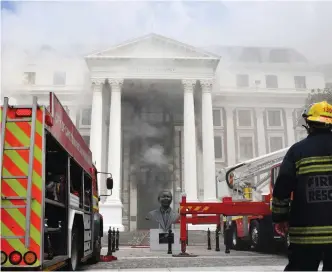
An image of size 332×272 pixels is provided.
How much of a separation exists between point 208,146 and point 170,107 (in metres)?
6.62

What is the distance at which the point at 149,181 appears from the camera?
31.9 m

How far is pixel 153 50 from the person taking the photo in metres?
28.7

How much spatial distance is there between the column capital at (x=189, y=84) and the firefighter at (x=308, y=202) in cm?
2602

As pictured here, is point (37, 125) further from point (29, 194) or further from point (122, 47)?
point (122, 47)

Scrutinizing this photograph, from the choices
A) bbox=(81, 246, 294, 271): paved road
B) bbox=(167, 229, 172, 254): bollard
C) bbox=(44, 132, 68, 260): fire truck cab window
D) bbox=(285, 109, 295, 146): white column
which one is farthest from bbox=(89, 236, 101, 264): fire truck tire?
bbox=(285, 109, 295, 146): white column

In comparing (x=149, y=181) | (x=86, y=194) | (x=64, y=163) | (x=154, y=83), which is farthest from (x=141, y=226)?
(x=64, y=163)

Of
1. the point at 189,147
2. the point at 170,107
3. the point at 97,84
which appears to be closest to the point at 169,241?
the point at 189,147

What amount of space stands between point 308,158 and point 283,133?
34176 millimetres

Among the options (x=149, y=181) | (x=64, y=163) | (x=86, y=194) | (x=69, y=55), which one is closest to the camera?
(x=64, y=163)

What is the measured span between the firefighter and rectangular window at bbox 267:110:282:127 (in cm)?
3387

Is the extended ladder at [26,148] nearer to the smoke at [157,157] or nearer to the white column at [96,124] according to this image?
the white column at [96,124]

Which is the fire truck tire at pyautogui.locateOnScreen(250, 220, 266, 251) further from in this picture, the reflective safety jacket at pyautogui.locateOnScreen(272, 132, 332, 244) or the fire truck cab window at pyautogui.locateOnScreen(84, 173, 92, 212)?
the reflective safety jacket at pyautogui.locateOnScreen(272, 132, 332, 244)

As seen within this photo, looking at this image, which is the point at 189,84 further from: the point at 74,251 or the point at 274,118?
the point at 74,251

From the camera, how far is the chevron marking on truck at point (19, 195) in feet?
13.4
